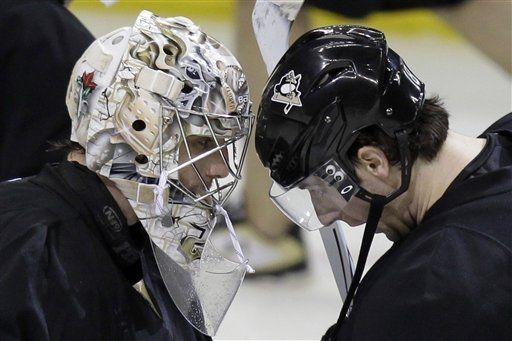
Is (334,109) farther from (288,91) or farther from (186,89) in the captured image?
(186,89)

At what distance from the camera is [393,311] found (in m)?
1.26

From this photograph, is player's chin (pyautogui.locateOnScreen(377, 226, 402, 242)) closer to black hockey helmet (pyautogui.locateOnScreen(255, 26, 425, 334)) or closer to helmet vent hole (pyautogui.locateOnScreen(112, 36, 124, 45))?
black hockey helmet (pyautogui.locateOnScreen(255, 26, 425, 334))

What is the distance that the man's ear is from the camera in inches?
52.4

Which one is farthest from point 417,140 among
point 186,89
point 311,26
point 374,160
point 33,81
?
point 311,26

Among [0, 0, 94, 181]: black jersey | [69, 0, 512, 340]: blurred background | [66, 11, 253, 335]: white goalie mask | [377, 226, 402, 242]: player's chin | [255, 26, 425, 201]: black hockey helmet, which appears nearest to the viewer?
[255, 26, 425, 201]: black hockey helmet

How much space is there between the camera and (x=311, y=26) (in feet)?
8.88

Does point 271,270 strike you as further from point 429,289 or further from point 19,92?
point 429,289

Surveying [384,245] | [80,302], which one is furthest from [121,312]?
[384,245]

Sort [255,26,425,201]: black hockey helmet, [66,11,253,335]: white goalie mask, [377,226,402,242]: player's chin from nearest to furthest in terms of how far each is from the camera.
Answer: [255,26,425,201]: black hockey helmet, [377,226,402,242]: player's chin, [66,11,253,335]: white goalie mask

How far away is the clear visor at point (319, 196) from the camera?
1.36 m

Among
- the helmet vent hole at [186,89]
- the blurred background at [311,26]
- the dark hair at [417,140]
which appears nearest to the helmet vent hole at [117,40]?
the helmet vent hole at [186,89]

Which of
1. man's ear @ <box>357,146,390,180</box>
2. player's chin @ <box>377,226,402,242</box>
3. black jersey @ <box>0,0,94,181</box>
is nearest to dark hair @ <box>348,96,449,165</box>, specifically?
man's ear @ <box>357,146,390,180</box>

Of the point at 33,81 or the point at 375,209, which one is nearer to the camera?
the point at 375,209

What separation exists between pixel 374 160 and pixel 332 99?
10 centimetres
